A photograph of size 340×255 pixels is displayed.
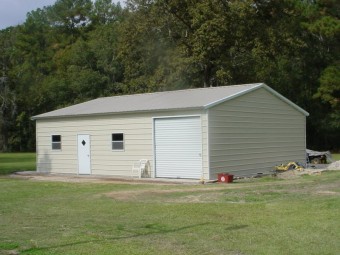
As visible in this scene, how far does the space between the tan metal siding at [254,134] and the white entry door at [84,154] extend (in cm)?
685

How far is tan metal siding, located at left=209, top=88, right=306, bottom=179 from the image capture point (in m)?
20.7

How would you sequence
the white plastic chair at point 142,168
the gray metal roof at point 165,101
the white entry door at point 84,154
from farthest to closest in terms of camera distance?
the white entry door at point 84,154 → the white plastic chair at point 142,168 → the gray metal roof at point 165,101

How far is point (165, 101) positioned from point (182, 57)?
14.6m

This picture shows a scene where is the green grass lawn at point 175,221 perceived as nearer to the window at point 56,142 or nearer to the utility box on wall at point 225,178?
the utility box on wall at point 225,178

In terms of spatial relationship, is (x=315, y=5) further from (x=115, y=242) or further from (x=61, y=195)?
(x=115, y=242)

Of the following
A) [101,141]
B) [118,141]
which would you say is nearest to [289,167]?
[118,141]

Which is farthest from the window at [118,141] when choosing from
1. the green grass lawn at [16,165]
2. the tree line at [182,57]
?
the tree line at [182,57]

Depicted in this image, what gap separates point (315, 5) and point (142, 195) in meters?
35.8

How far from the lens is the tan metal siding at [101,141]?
22.2 meters

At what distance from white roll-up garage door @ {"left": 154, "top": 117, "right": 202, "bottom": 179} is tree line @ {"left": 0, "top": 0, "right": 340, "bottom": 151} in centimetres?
1526

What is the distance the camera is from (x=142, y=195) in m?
15.4

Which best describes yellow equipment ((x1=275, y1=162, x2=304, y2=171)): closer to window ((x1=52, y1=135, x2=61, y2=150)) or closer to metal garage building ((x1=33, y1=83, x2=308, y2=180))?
metal garage building ((x1=33, y1=83, x2=308, y2=180))

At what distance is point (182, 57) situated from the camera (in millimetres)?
37438

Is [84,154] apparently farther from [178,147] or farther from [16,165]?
[16,165]
